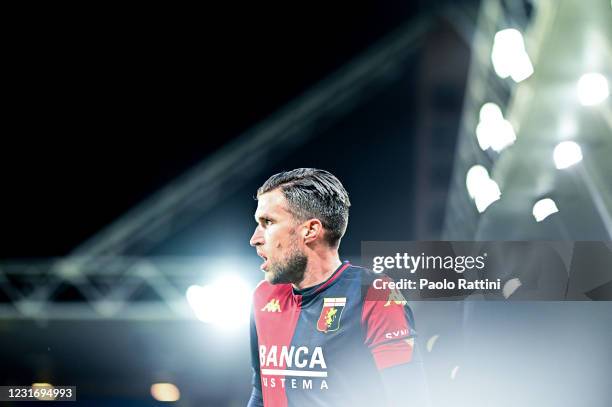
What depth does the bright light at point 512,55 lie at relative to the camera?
5246 millimetres

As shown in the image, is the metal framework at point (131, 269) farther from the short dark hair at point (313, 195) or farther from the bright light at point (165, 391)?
the short dark hair at point (313, 195)

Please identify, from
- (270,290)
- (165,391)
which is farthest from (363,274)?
(165,391)

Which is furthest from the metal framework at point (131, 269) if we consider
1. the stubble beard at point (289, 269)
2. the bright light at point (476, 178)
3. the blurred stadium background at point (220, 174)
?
the stubble beard at point (289, 269)

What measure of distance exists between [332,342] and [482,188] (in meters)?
5.79

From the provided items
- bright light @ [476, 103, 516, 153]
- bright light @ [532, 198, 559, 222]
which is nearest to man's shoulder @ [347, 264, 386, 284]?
bright light @ [476, 103, 516, 153]

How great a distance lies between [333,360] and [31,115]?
811 centimetres

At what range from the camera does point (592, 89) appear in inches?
198

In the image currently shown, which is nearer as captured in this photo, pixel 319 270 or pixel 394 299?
pixel 394 299

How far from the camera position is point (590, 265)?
3363mm

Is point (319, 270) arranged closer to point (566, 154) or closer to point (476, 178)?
point (566, 154)

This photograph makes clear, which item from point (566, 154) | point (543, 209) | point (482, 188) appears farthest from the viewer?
point (482, 188)

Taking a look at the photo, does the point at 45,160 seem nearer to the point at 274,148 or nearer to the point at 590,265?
the point at 274,148

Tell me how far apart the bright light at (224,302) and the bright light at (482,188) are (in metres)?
2.92

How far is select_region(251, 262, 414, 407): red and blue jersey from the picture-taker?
7.38 ft
